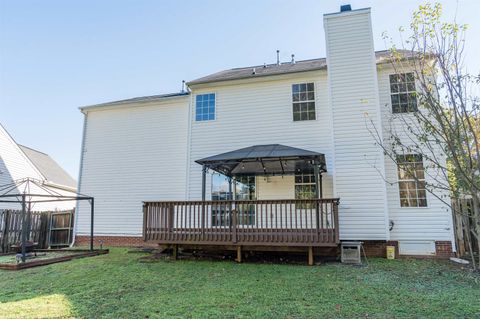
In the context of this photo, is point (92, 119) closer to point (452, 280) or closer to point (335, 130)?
point (335, 130)

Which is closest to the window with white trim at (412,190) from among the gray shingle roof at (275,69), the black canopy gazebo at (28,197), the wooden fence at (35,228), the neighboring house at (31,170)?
the gray shingle roof at (275,69)

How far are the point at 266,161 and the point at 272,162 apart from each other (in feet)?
1.08

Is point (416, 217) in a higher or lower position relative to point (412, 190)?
lower

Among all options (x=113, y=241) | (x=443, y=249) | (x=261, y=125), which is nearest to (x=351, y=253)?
(x=443, y=249)

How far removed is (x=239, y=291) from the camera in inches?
212

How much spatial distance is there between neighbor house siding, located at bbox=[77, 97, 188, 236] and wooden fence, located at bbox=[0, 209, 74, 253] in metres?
0.97

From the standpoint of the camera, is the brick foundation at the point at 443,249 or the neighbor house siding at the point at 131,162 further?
the neighbor house siding at the point at 131,162

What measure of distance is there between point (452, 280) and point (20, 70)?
21.9m

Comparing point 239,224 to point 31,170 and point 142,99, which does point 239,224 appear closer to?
point 142,99

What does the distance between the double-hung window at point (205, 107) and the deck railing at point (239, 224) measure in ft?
12.6

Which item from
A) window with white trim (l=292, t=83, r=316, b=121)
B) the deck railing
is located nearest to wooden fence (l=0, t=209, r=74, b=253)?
the deck railing

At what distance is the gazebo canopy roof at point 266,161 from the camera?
28.0 feet

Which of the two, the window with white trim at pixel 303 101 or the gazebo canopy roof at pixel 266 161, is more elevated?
the window with white trim at pixel 303 101

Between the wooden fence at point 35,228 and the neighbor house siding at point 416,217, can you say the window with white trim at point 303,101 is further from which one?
the wooden fence at point 35,228
